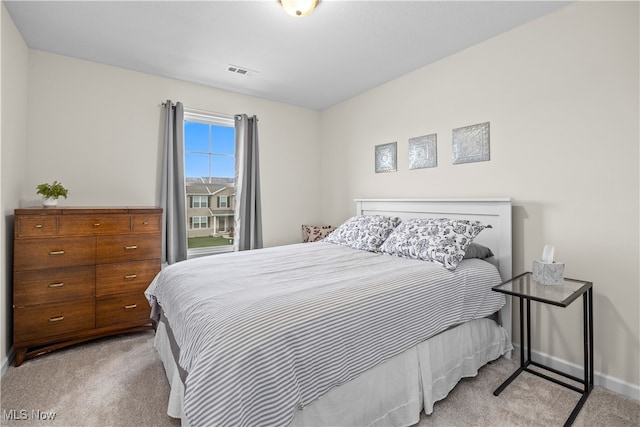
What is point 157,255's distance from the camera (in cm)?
271

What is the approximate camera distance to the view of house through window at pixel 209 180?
349 cm

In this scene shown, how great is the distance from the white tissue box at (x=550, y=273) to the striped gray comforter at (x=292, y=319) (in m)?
0.30

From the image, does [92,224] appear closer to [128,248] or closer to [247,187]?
[128,248]

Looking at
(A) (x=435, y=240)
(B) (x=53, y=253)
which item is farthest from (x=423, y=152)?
(B) (x=53, y=253)

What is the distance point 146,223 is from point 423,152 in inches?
105

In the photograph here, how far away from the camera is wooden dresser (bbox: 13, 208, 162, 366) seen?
221 centimetres

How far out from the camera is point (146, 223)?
266cm

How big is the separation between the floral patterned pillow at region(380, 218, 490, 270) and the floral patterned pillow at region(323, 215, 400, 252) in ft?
0.46

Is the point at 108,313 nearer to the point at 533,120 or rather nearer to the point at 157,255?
the point at 157,255

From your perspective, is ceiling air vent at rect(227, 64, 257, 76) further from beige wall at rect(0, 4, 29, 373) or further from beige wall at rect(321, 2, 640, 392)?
beige wall at rect(321, 2, 640, 392)

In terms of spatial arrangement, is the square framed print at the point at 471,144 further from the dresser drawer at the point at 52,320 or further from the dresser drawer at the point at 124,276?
the dresser drawer at the point at 52,320

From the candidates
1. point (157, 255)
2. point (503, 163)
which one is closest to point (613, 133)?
point (503, 163)

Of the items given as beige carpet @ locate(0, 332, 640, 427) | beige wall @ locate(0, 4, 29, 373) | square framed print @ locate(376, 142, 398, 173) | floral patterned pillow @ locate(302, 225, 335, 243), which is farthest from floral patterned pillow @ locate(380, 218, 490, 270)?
beige wall @ locate(0, 4, 29, 373)

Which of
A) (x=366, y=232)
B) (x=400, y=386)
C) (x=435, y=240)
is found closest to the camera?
(x=400, y=386)
